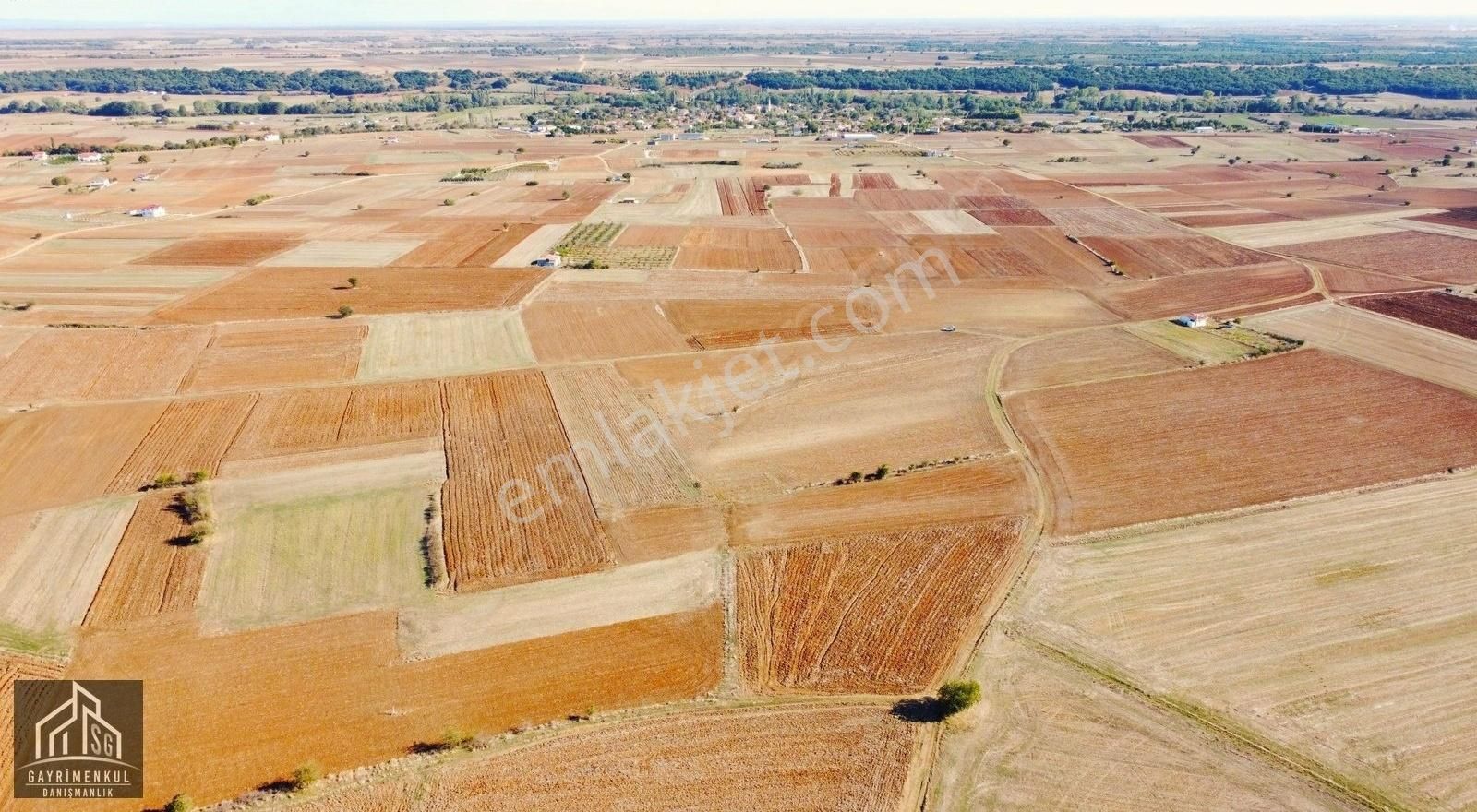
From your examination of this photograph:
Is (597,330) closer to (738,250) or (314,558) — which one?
(738,250)

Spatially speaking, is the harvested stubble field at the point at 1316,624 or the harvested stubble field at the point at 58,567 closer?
the harvested stubble field at the point at 1316,624

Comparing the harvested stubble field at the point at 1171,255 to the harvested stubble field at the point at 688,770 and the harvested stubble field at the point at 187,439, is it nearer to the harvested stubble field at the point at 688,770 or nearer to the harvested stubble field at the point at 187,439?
the harvested stubble field at the point at 688,770

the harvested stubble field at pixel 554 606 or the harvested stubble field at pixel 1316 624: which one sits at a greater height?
the harvested stubble field at pixel 1316 624

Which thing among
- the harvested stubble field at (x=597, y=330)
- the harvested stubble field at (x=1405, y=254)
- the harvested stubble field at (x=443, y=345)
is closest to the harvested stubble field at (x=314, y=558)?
the harvested stubble field at (x=443, y=345)

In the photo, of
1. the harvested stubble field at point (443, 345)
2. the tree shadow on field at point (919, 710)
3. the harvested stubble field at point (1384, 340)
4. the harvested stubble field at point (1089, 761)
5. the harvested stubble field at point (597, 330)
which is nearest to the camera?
the harvested stubble field at point (1089, 761)

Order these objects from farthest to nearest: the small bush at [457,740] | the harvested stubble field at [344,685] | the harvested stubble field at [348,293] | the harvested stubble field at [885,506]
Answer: the harvested stubble field at [348,293] < the harvested stubble field at [885,506] < the small bush at [457,740] < the harvested stubble field at [344,685]

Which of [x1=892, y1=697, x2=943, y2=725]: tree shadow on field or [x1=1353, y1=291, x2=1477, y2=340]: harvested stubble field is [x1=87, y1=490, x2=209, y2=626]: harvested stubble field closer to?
[x1=892, y1=697, x2=943, y2=725]: tree shadow on field

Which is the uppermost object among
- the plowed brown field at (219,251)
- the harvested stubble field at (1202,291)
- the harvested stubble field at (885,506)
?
the harvested stubble field at (1202,291)
